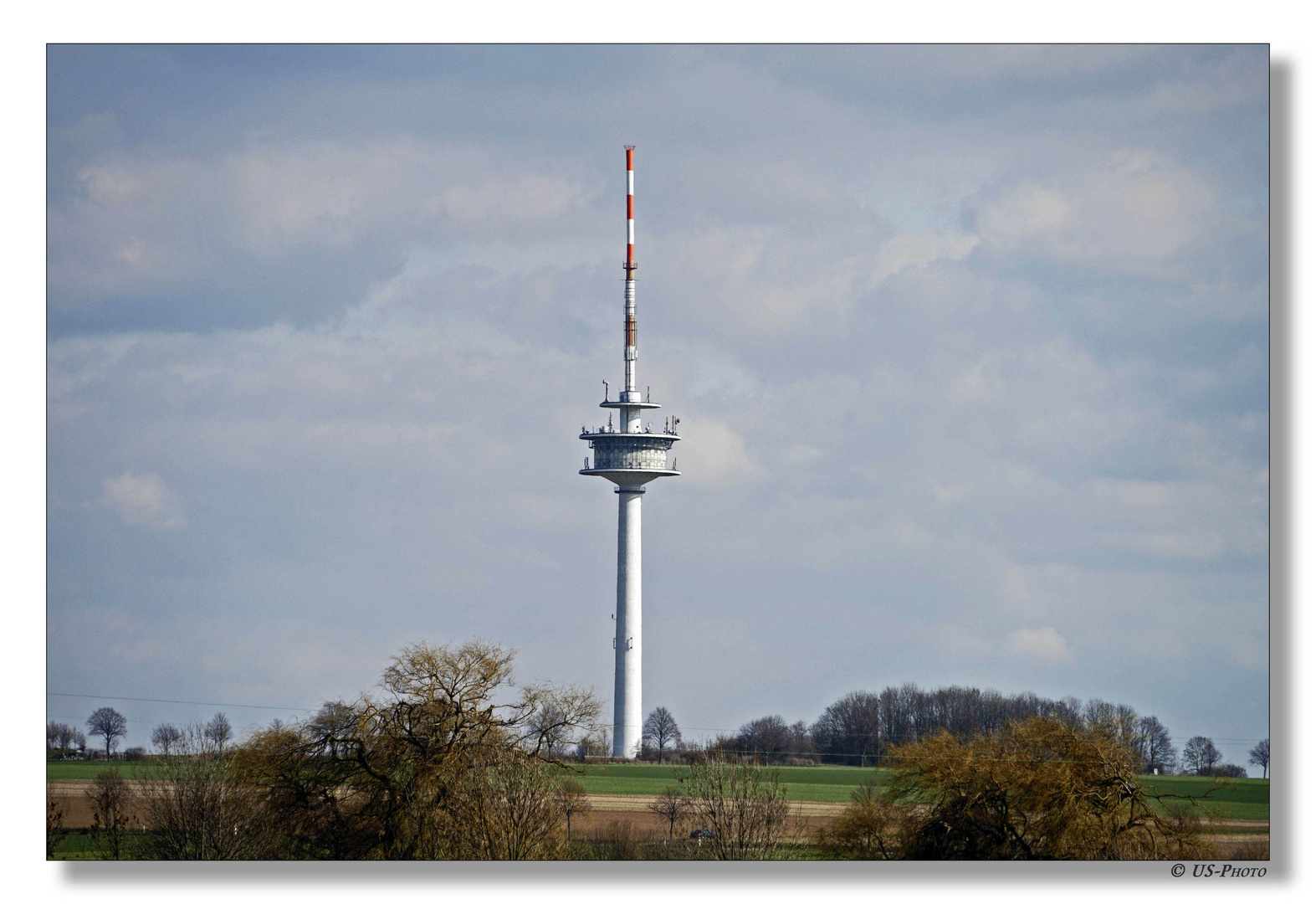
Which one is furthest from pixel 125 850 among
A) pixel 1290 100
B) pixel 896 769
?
pixel 1290 100

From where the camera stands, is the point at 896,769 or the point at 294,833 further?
the point at 896,769

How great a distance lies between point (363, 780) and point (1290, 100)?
65.4 ft

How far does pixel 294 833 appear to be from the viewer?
91.2 ft

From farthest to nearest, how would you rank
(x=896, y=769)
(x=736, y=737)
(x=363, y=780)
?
(x=736, y=737)
(x=896, y=769)
(x=363, y=780)

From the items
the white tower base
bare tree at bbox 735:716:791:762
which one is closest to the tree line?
bare tree at bbox 735:716:791:762

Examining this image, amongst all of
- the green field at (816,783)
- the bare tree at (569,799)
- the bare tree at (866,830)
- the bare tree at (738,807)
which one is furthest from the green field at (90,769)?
the bare tree at (866,830)

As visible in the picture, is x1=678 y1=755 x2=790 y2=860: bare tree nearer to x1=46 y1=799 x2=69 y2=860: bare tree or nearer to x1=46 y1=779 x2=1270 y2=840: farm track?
x1=46 y1=779 x2=1270 y2=840: farm track

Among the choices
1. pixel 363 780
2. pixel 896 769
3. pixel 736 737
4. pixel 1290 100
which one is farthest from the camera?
pixel 736 737

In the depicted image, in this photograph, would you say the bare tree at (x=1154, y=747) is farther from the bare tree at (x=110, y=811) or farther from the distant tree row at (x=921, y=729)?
the bare tree at (x=110, y=811)

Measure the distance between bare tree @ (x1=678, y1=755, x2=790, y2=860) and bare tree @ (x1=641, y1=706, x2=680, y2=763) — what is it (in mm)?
29535

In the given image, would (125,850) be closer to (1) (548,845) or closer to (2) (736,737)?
(1) (548,845)

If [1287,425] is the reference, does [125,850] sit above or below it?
below

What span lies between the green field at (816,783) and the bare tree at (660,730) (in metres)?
12.2

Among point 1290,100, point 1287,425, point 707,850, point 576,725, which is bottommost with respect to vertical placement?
point 707,850
